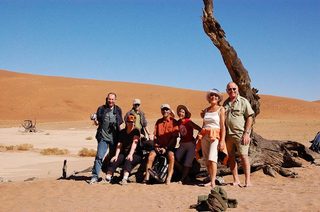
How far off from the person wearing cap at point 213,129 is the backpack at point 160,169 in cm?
104

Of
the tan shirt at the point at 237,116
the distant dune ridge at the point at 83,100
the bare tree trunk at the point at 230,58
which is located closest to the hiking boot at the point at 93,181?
the tan shirt at the point at 237,116

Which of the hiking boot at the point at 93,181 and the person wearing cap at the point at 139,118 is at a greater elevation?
the person wearing cap at the point at 139,118

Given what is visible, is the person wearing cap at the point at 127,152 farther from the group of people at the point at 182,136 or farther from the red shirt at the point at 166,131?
the red shirt at the point at 166,131

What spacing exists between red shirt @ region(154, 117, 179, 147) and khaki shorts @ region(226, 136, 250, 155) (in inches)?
41.3

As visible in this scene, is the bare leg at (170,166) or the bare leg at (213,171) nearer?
the bare leg at (213,171)

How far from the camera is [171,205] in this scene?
6664 millimetres

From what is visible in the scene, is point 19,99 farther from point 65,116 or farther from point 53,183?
point 53,183

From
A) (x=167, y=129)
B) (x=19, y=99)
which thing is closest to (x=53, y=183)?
(x=167, y=129)

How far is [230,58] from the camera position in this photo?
30.4ft

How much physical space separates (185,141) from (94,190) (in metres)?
1.90

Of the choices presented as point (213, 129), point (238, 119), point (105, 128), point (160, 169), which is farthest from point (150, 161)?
point (238, 119)

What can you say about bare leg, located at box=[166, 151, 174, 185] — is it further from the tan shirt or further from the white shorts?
the tan shirt

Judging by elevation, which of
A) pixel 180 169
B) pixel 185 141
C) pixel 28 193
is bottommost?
pixel 28 193

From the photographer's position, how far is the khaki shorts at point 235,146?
771 centimetres
